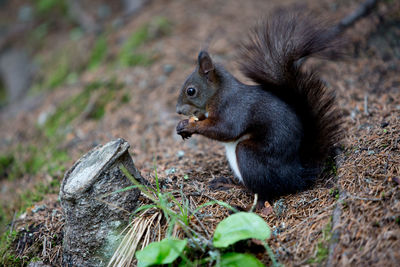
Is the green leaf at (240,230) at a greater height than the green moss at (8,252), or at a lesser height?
lesser

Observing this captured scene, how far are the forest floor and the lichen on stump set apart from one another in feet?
0.96

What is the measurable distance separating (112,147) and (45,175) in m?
1.80

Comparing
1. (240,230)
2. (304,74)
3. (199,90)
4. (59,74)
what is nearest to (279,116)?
(304,74)

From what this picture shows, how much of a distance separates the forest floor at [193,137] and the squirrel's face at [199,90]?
511 mm

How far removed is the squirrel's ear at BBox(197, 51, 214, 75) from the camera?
2.51 metres

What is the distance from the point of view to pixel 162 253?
1.76 m

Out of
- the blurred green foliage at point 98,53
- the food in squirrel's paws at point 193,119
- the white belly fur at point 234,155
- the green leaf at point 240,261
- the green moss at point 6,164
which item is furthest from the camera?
the blurred green foliage at point 98,53

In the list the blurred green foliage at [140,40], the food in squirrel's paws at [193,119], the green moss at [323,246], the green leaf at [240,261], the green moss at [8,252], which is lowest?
the green moss at [323,246]

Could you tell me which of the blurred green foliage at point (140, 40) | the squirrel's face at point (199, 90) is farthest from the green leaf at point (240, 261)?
the blurred green foliage at point (140, 40)

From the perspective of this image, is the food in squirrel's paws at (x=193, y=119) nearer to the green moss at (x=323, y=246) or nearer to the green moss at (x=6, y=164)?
the green moss at (x=323, y=246)

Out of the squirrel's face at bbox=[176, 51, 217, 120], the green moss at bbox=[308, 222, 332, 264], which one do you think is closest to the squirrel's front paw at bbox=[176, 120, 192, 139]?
the squirrel's face at bbox=[176, 51, 217, 120]

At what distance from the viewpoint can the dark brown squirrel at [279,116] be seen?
227 centimetres

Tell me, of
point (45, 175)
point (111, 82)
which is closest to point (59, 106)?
point (111, 82)

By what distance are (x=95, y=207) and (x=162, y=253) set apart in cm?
55
